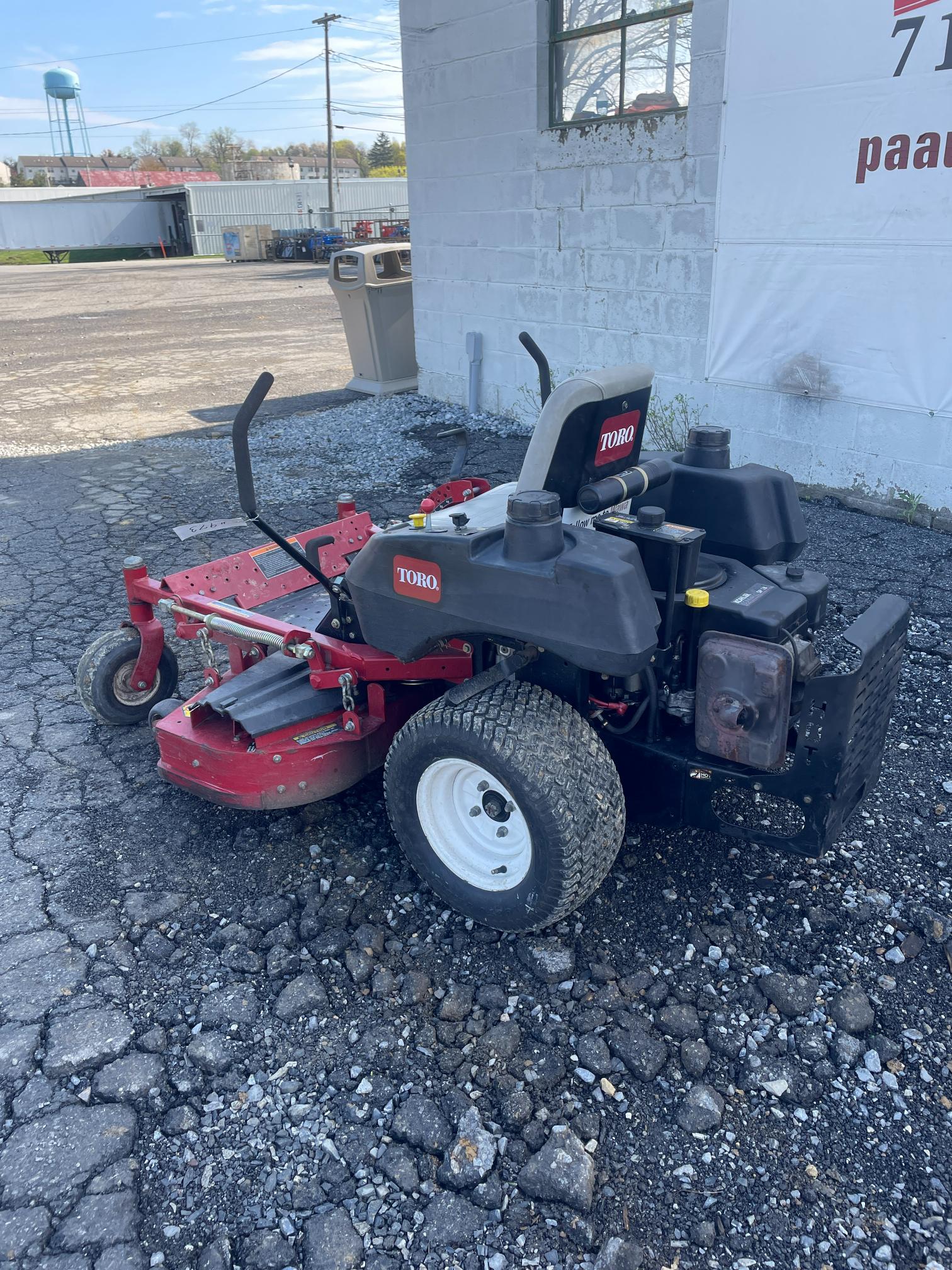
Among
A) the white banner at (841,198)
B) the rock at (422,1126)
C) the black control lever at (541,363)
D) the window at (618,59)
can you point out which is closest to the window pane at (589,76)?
the window at (618,59)

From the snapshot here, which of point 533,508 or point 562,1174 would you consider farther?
point 533,508

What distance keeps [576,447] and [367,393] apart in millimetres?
8283

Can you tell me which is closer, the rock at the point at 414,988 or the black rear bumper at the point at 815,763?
the black rear bumper at the point at 815,763

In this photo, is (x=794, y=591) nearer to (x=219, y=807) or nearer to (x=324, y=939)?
(x=324, y=939)

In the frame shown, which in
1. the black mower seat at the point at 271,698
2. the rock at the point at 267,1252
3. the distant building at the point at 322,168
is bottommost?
the rock at the point at 267,1252

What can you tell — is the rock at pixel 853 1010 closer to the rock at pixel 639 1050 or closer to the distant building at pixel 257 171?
the rock at pixel 639 1050

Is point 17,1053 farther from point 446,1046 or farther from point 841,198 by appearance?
point 841,198

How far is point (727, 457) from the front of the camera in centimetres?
298

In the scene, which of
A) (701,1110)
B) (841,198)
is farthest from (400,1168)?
(841,198)

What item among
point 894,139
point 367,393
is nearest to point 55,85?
point 367,393

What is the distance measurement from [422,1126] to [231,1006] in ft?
2.11

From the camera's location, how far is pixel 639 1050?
2.33 m

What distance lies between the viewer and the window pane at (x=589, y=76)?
22.7 feet

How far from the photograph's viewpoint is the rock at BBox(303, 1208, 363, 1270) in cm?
189
